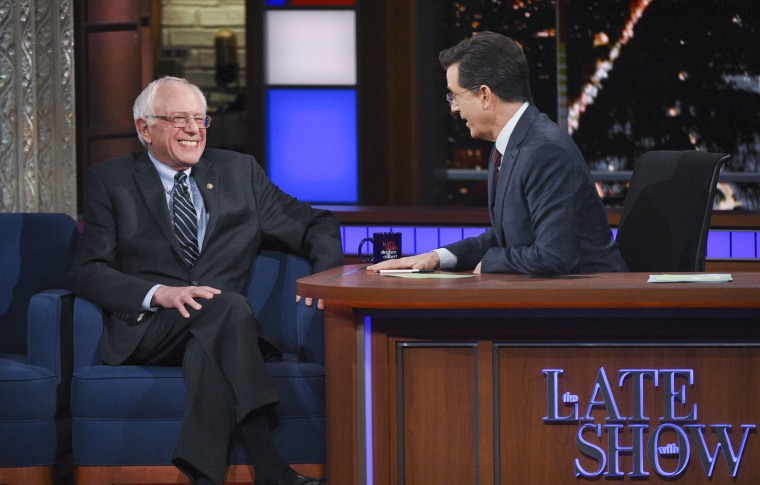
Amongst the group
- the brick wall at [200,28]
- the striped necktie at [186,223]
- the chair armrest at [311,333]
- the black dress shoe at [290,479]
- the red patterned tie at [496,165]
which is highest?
the brick wall at [200,28]

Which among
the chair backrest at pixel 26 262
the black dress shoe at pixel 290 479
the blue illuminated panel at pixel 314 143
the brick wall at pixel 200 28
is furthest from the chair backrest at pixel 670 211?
the brick wall at pixel 200 28

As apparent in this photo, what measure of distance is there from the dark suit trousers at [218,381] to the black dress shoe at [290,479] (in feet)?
0.44

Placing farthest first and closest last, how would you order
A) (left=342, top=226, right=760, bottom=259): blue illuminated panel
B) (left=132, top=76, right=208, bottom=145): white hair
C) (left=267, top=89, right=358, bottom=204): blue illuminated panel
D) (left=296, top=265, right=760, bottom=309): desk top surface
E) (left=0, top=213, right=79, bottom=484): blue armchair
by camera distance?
(left=267, top=89, right=358, bottom=204): blue illuminated panel → (left=342, top=226, right=760, bottom=259): blue illuminated panel → (left=132, top=76, right=208, bottom=145): white hair → (left=0, top=213, right=79, bottom=484): blue armchair → (left=296, top=265, right=760, bottom=309): desk top surface

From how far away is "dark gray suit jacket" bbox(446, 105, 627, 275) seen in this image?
2.59 metres

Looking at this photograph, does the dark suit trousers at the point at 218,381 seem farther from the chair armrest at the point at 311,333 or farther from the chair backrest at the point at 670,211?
the chair backrest at the point at 670,211

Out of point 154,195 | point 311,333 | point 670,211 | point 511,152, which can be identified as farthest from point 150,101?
point 670,211

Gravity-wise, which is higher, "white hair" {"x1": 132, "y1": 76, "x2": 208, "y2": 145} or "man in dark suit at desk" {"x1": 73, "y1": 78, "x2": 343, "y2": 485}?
"white hair" {"x1": 132, "y1": 76, "x2": 208, "y2": 145}

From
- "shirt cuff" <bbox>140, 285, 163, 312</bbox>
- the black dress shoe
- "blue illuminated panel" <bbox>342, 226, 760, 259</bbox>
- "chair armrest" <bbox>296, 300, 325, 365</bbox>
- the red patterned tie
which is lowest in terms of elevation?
the black dress shoe

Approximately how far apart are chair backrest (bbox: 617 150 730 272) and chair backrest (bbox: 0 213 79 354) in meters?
1.76

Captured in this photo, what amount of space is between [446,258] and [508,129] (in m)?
0.36

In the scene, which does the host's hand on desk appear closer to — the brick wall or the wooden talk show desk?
the wooden talk show desk

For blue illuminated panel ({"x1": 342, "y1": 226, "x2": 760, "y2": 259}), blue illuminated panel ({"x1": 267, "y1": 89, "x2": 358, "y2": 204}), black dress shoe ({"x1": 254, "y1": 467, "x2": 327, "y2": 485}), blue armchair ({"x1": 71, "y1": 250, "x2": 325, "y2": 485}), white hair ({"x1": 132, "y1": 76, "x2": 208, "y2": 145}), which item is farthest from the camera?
blue illuminated panel ({"x1": 267, "y1": 89, "x2": 358, "y2": 204})

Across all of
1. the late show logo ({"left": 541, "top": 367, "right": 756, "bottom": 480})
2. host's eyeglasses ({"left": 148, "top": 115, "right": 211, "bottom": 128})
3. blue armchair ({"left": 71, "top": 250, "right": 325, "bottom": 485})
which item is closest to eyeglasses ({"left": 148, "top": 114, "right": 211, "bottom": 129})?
host's eyeglasses ({"left": 148, "top": 115, "right": 211, "bottom": 128})

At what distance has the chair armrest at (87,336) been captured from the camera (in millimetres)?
3127
